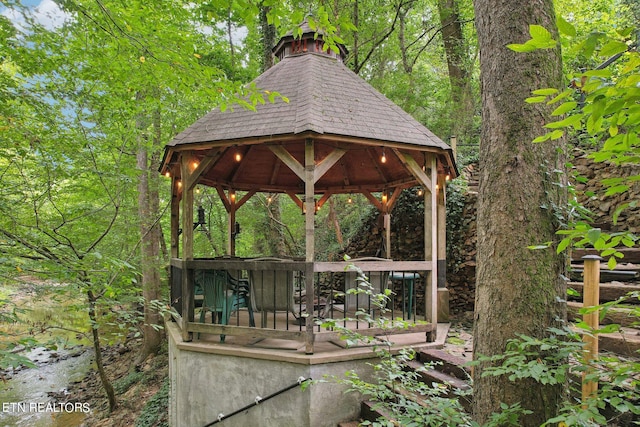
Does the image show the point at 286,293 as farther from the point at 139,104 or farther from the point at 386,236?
the point at 139,104

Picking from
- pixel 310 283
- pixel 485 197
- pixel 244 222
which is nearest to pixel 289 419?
pixel 310 283

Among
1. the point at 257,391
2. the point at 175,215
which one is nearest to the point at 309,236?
the point at 257,391

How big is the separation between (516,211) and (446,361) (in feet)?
8.25

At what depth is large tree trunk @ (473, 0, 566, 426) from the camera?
2.04m

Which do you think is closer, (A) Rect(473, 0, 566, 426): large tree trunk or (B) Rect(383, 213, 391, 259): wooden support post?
(A) Rect(473, 0, 566, 426): large tree trunk

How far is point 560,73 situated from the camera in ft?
7.26

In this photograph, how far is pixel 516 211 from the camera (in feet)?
6.92

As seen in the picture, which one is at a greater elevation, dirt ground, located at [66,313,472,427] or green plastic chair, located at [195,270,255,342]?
green plastic chair, located at [195,270,255,342]

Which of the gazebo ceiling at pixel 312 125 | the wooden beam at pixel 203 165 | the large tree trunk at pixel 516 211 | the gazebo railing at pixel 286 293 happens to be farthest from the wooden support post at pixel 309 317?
the large tree trunk at pixel 516 211

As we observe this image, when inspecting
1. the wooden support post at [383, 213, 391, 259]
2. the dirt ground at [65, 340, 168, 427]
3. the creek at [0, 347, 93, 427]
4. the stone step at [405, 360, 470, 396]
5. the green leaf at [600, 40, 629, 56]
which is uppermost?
the green leaf at [600, 40, 629, 56]

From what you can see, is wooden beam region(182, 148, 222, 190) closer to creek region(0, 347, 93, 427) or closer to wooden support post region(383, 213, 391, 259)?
wooden support post region(383, 213, 391, 259)

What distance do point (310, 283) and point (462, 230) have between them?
14.0 ft

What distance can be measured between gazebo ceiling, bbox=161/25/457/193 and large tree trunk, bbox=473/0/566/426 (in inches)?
84.2

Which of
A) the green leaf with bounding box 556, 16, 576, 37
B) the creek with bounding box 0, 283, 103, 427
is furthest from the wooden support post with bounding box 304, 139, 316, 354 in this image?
the creek with bounding box 0, 283, 103, 427
